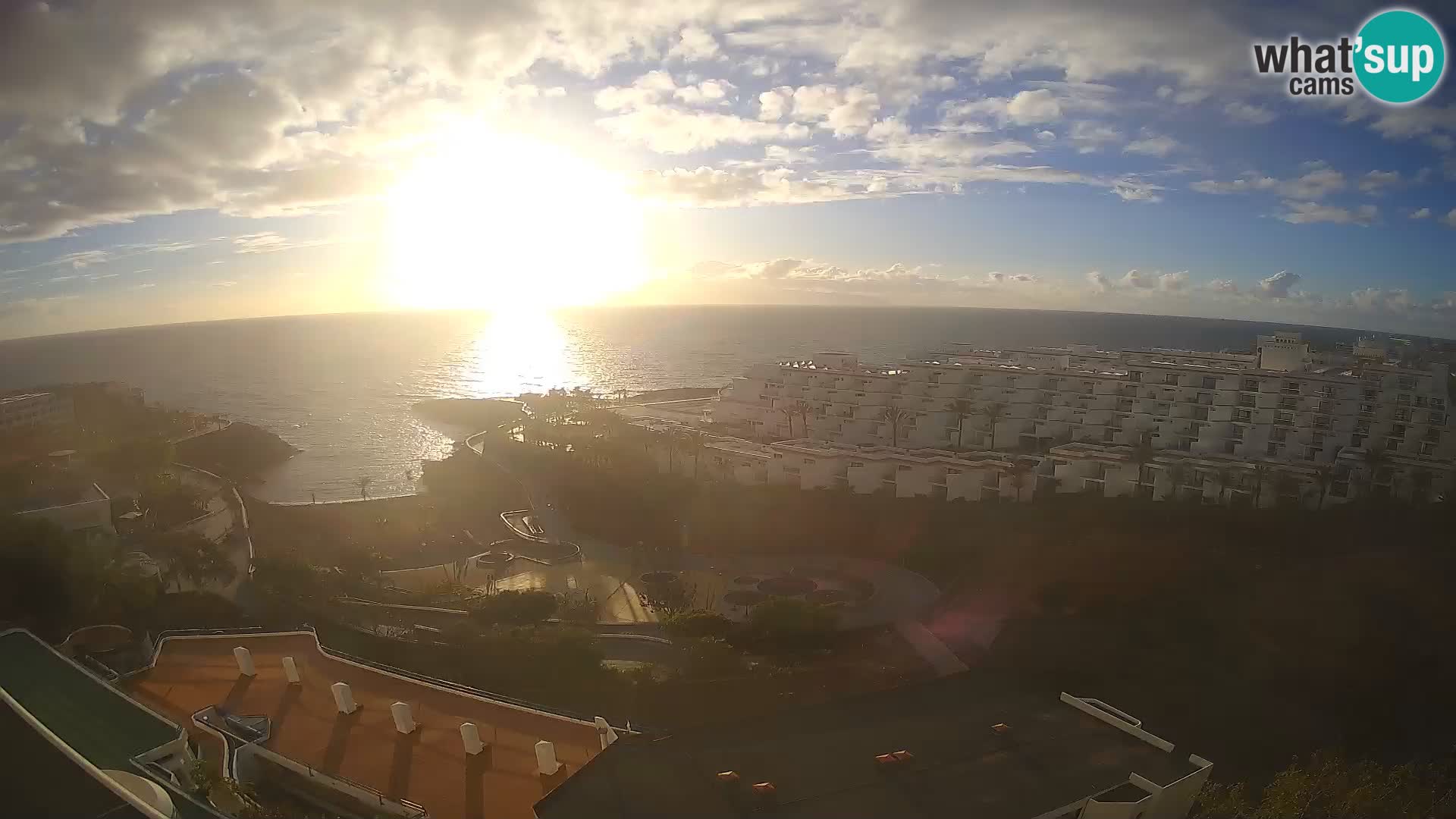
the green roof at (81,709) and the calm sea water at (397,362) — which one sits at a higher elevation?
the calm sea water at (397,362)

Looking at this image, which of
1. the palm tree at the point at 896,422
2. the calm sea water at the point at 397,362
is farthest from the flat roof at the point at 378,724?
the palm tree at the point at 896,422

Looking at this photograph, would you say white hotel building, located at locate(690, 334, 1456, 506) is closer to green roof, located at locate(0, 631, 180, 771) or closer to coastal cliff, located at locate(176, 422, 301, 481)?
green roof, located at locate(0, 631, 180, 771)

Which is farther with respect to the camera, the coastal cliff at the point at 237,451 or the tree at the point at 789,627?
the coastal cliff at the point at 237,451

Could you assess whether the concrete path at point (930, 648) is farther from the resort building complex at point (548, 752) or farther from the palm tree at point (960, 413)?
the palm tree at point (960, 413)

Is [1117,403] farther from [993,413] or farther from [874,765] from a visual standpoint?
[874,765]

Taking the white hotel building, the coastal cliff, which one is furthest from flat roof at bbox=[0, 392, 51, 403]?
the white hotel building

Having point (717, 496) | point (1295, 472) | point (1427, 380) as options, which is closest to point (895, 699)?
point (717, 496)
